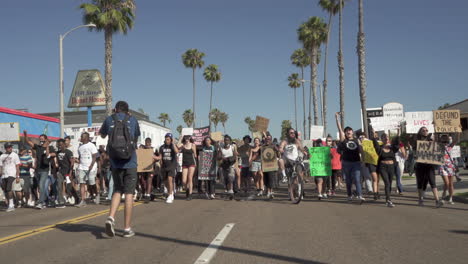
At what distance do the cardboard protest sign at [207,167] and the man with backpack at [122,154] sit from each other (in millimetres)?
6888

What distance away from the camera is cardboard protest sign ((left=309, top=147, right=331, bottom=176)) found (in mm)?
12453

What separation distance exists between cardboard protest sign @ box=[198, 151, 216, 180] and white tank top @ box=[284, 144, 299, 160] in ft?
9.20

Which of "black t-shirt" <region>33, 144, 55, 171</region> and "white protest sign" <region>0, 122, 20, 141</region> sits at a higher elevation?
"white protest sign" <region>0, 122, 20, 141</region>

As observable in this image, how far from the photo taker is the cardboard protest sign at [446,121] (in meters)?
13.0

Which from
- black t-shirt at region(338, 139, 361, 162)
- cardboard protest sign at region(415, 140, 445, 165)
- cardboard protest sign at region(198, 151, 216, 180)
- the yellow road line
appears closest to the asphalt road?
the yellow road line

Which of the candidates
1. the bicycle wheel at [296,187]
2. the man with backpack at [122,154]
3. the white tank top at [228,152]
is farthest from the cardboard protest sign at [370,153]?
the man with backpack at [122,154]

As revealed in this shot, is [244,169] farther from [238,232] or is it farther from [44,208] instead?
[238,232]

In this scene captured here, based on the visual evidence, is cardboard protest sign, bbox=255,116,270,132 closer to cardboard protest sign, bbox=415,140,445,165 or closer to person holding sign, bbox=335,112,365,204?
person holding sign, bbox=335,112,365,204

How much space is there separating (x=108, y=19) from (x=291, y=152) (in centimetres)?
1889

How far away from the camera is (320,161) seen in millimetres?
12641

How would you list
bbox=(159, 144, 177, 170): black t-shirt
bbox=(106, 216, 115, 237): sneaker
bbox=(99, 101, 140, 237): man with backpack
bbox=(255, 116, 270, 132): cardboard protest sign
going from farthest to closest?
bbox=(255, 116, 270, 132): cardboard protest sign, bbox=(159, 144, 177, 170): black t-shirt, bbox=(99, 101, 140, 237): man with backpack, bbox=(106, 216, 115, 237): sneaker

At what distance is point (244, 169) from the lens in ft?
47.7

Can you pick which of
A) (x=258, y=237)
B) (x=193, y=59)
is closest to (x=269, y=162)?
(x=258, y=237)

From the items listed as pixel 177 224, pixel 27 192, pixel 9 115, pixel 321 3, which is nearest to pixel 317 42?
pixel 321 3
